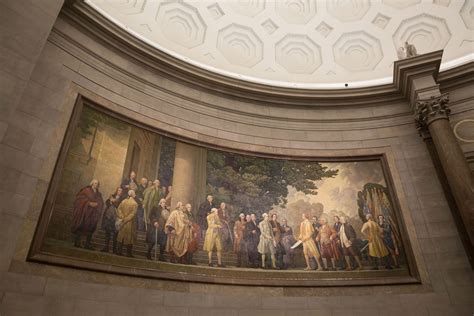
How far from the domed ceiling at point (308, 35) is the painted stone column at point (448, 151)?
2.57 m

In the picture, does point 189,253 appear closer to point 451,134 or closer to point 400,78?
point 451,134

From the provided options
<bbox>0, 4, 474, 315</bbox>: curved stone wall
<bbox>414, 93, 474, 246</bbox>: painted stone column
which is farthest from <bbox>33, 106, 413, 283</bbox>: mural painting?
<bbox>414, 93, 474, 246</bbox>: painted stone column

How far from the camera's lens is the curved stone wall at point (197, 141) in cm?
625

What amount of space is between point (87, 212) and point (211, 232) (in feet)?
9.21

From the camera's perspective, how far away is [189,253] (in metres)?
8.05

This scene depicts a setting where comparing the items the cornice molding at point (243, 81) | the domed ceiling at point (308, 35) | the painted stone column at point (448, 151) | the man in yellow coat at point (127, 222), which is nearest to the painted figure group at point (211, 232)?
the man in yellow coat at point (127, 222)

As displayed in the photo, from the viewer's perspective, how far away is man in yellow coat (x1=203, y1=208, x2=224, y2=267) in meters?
8.30

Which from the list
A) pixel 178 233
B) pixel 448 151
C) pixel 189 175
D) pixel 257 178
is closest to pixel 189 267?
pixel 178 233

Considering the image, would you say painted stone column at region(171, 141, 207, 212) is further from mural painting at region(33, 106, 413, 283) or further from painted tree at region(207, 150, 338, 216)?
painted tree at region(207, 150, 338, 216)

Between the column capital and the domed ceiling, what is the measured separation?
2378mm

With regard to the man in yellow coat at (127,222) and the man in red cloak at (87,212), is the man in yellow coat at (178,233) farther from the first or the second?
the man in red cloak at (87,212)

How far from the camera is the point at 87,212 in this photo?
7211 mm

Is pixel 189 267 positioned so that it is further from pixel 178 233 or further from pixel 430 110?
pixel 430 110

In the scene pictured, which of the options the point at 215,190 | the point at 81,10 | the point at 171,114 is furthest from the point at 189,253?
the point at 81,10
